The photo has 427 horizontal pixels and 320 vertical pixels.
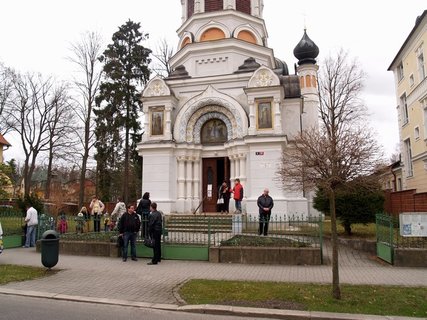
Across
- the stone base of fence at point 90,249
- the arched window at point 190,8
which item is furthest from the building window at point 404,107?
the stone base of fence at point 90,249

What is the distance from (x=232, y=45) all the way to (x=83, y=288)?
19246 mm

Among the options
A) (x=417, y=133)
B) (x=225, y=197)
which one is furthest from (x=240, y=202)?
(x=417, y=133)

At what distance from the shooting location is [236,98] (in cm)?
2297

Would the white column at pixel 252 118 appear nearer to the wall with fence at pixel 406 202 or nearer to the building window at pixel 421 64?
the wall with fence at pixel 406 202

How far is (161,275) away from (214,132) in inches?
568

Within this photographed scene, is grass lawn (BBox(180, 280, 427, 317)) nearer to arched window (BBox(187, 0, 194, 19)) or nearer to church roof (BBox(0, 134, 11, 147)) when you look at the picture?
arched window (BBox(187, 0, 194, 19))

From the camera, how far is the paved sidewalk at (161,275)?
8.16 meters

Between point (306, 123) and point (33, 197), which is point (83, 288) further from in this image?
point (306, 123)

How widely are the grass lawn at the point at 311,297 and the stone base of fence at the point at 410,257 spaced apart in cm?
309

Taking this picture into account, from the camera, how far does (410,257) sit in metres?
10.8

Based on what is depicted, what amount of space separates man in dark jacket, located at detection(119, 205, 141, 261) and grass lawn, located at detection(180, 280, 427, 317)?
4.17 metres

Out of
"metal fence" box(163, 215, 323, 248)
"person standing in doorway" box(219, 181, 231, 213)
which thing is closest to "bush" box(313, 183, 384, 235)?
Result: "metal fence" box(163, 215, 323, 248)

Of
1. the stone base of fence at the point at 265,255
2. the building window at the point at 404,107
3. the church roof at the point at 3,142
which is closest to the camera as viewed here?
the stone base of fence at the point at 265,255

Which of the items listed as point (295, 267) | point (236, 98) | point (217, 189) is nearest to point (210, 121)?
point (236, 98)
